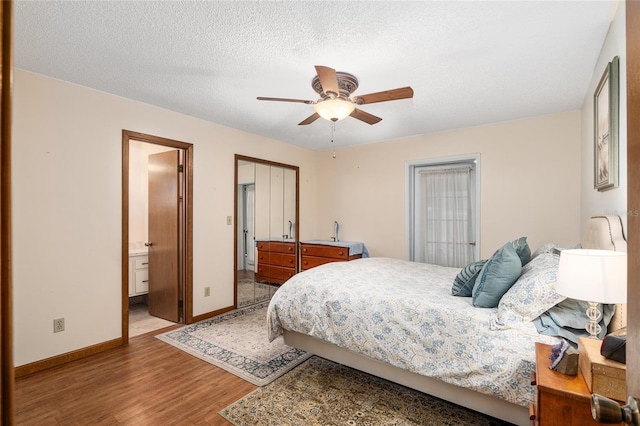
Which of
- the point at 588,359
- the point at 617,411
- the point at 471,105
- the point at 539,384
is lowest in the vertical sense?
the point at 539,384

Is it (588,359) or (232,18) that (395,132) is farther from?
(588,359)

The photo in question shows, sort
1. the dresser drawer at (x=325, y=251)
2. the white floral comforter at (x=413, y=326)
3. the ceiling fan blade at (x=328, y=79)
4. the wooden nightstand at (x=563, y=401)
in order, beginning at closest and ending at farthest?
the wooden nightstand at (x=563, y=401)
the white floral comforter at (x=413, y=326)
the ceiling fan blade at (x=328, y=79)
the dresser drawer at (x=325, y=251)

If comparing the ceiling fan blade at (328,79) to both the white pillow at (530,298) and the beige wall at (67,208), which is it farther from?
the beige wall at (67,208)

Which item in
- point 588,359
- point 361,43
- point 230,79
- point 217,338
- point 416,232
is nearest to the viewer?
point 588,359

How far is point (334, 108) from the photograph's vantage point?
227cm

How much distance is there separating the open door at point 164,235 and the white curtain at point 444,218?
3354 mm

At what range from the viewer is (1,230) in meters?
0.45

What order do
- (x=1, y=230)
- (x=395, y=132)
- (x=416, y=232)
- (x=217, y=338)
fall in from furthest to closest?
1. (x=416, y=232)
2. (x=395, y=132)
3. (x=217, y=338)
4. (x=1, y=230)

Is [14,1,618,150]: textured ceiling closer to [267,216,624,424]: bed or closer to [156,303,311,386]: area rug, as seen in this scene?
[267,216,624,424]: bed

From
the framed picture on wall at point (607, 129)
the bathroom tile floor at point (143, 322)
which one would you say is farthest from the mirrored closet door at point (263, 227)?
the framed picture on wall at point (607, 129)

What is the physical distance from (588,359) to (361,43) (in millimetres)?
2063

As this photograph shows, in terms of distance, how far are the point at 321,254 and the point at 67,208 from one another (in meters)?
3.14

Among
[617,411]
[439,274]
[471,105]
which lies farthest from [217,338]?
[471,105]

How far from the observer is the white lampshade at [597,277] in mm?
1278
